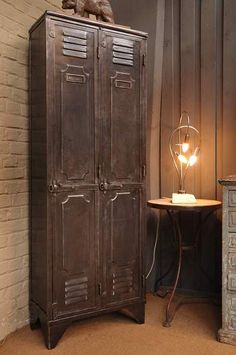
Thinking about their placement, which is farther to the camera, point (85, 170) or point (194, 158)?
point (194, 158)

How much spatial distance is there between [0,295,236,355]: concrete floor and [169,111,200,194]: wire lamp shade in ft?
3.45

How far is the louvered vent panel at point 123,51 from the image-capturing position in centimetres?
266

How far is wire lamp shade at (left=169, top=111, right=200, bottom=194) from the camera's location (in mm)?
3240


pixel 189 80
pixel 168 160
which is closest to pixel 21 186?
pixel 168 160

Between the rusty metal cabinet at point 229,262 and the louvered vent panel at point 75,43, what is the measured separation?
4.09 feet

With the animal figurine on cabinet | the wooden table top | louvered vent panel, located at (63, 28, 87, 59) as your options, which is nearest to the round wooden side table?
the wooden table top

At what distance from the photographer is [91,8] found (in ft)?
8.89

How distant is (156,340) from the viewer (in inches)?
100.0

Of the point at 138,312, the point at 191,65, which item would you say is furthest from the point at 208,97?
the point at 138,312

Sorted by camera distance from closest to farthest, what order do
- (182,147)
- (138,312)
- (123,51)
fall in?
(123,51) < (138,312) < (182,147)

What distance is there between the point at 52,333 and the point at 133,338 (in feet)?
1.79

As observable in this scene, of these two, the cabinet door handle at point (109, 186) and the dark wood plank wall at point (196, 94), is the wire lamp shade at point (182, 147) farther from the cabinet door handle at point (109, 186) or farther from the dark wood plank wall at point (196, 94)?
the cabinet door handle at point (109, 186)

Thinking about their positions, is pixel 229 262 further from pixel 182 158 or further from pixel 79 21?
pixel 79 21

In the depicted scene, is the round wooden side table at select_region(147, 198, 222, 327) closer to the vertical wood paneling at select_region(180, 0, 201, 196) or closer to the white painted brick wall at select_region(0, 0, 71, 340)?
the vertical wood paneling at select_region(180, 0, 201, 196)
